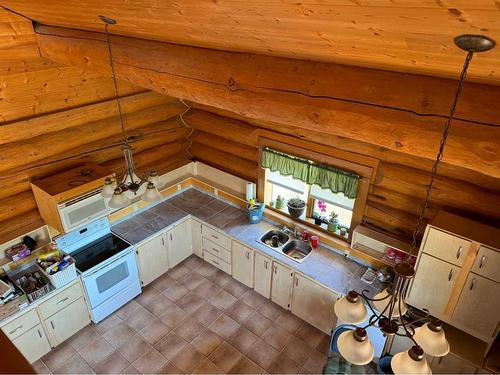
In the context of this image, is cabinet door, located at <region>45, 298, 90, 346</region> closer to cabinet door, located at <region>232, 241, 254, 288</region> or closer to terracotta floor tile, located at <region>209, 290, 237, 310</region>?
A: terracotta floor tile, located at <region>209, 290, 237, 310</region>

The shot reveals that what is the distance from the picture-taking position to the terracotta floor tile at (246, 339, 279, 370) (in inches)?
169

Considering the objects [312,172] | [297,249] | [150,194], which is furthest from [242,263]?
[150,194]

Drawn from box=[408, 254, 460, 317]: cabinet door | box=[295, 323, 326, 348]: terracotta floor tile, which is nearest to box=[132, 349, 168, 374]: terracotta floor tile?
box=[295, 323, 326, 348]: terracotta floor tile

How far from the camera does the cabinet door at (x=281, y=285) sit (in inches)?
182

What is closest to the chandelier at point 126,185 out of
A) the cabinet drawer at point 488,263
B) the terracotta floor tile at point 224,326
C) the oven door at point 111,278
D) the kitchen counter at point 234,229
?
the oven door at point 111,278

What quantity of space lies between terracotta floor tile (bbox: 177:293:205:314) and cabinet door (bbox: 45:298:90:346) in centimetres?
122

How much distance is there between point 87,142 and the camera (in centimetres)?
446

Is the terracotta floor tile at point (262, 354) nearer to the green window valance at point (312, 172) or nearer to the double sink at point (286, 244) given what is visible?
the double sink at point (286, 244)

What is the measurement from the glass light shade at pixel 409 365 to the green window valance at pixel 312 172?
246cm

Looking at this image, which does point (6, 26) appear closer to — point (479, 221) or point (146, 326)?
point (146, 326)

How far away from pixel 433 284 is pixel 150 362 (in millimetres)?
3276

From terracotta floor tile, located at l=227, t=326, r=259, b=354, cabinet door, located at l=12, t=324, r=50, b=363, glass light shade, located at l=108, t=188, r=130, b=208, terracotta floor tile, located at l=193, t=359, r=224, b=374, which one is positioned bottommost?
terracotta floor tile, located at l=193, t=359, r=224, b=374

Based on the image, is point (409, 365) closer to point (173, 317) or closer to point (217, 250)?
point (173, 317)

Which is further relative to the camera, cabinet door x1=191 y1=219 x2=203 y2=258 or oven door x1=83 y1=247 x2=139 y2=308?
cabinet door x1=191 y1=219 x2=203 y2=258
